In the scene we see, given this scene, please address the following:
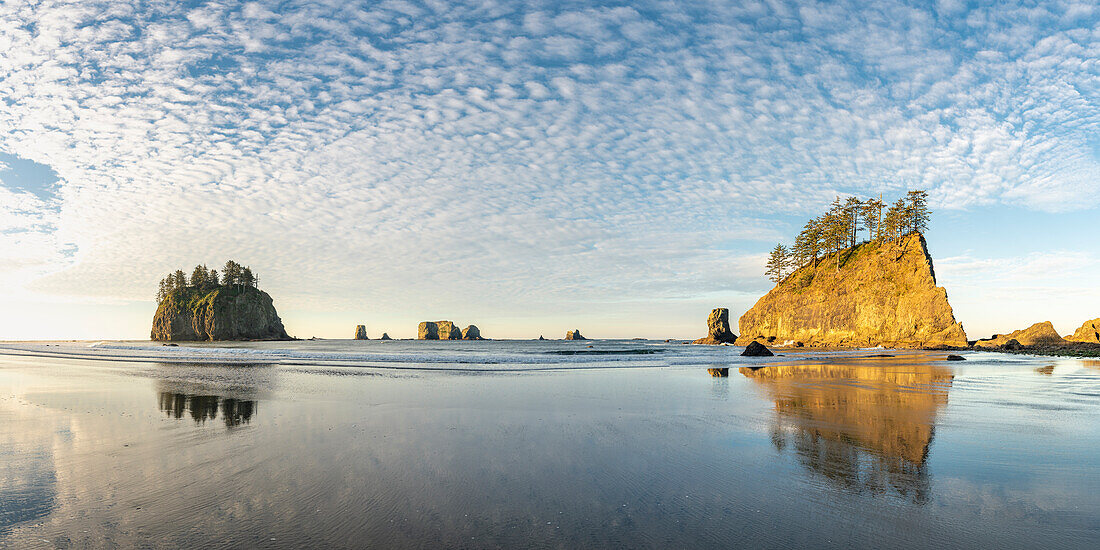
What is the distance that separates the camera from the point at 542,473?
19.2 feet

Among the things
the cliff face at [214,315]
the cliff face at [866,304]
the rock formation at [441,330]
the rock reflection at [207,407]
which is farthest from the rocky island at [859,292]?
the cliff face at [214,315]

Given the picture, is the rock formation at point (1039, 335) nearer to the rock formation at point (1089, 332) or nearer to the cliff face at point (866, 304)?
the rock formation at point (1089, 332)

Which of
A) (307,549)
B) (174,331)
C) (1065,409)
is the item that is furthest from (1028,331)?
(174,331)

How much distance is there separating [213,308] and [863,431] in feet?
449

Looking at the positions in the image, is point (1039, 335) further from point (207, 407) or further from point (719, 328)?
point (207, 407)

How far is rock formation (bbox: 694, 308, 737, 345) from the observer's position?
101438mm

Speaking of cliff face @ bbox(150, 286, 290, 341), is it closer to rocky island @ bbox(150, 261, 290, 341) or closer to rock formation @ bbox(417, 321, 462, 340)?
rocky island @ bbox(150, 261, 290, 341)

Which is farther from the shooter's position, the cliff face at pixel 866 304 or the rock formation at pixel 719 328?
the rock formation at pixel 719 328

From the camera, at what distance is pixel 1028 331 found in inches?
2234

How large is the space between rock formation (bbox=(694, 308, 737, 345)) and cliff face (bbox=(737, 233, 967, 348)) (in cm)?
1081

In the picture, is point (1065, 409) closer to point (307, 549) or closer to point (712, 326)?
point (307, 549)

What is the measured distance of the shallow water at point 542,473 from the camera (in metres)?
4.02

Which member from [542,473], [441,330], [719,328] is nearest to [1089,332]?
[719,328]

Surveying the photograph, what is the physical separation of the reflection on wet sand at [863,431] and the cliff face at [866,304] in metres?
58.9
